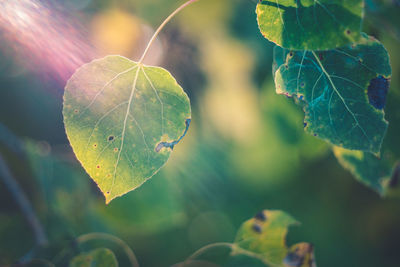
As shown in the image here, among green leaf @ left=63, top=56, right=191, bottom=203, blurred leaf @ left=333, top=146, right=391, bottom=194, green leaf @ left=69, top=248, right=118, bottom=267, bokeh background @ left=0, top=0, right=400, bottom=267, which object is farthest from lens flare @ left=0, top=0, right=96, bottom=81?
blurred leaf @ left=333, top=146, right=391, bottom=194

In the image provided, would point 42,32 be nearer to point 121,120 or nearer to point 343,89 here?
point 121,120

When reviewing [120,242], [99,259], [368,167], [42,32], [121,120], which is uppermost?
[42,32]

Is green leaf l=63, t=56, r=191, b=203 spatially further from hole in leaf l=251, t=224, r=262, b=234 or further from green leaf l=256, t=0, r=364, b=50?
hole in leaf l=251, t=224, r=262, b=234

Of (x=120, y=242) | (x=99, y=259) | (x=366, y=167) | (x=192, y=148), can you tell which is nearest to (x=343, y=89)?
(x=366, y=167)

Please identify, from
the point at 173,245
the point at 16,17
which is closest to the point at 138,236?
the point at 173,245

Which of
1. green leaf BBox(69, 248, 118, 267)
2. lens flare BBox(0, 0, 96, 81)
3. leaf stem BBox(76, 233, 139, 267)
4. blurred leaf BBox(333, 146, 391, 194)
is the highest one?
lens flare BBox(0, 0, 96, 81)

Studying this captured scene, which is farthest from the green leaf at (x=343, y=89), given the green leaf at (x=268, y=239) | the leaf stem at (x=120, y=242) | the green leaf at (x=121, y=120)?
the leaf stem at (x=120, y=242)
